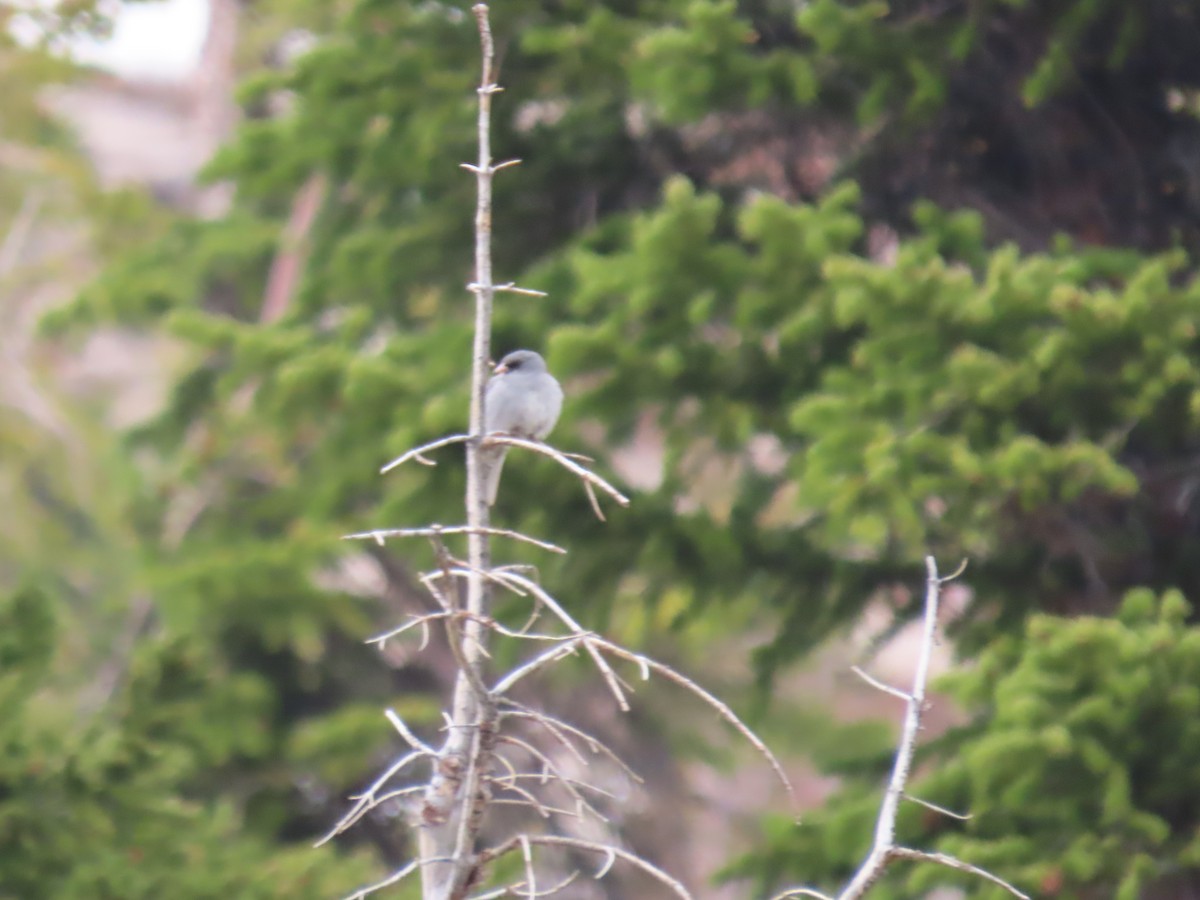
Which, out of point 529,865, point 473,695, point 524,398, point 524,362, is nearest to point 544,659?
point 473,695

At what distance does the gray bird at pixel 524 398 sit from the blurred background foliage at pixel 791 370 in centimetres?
15

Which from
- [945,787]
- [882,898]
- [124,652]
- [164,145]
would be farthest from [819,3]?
[164,145]

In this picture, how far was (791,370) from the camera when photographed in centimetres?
529

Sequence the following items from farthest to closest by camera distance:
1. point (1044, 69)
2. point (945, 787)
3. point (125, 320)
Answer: point (125, 320), point (1044, 69), point (945, 787)

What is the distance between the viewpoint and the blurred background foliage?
445 centimetres

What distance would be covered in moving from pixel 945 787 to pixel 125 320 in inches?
243

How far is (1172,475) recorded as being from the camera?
5125 mm

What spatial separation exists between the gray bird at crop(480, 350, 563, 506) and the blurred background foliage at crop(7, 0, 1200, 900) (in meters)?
0.15

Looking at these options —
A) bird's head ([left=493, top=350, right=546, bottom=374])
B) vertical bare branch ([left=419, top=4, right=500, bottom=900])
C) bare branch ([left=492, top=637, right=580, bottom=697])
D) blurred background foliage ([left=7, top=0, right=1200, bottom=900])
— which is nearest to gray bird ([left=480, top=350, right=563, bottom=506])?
bird's head ([left=493, top=350, right=546, bottom=374])

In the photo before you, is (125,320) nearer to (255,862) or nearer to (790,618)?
(255,862)

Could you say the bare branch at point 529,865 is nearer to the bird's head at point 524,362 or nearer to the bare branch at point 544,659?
the bare branch at point 544,659

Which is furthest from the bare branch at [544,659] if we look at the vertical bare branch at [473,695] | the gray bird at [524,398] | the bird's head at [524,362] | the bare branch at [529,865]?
the bird's head at [524,362]

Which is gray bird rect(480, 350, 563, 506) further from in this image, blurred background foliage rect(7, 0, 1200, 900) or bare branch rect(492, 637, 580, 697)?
bare branch rect(492, 637, 580, 697)

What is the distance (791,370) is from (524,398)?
36.0 inches
